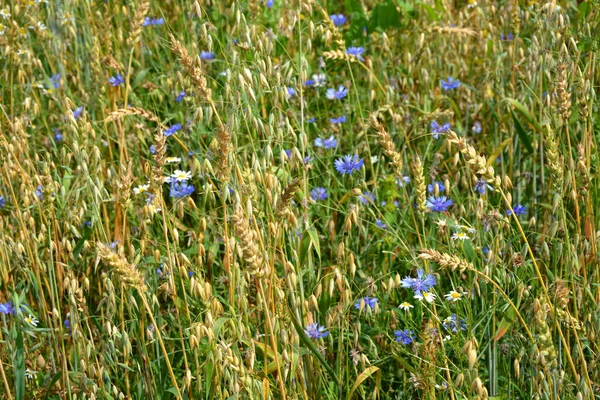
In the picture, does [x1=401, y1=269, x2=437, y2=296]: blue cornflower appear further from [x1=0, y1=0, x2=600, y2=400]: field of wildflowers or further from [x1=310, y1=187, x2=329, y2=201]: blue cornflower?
[x1=310, y1=187, x2=329, y2=201]: blue cornflower

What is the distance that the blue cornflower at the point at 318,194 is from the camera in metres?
2.52

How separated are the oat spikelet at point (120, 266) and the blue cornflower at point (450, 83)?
189 centimetres

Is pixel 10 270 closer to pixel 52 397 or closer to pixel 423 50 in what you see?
pixel 52 397

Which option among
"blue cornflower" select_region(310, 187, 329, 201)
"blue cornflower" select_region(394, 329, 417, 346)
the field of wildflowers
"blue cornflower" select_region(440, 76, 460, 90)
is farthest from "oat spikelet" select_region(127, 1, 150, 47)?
"blue cornflower" select_region(440, 76, 460, 90)

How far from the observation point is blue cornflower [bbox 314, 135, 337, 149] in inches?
108

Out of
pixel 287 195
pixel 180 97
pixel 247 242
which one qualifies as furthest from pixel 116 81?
pixel 247 242

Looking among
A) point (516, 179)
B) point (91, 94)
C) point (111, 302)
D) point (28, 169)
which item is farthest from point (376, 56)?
point (111, 302)

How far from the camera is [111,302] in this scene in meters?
1.87

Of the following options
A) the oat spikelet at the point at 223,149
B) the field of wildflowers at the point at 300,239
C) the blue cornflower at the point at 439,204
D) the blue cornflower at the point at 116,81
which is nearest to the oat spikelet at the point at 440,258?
the field of wildflowers at the point at 300,239

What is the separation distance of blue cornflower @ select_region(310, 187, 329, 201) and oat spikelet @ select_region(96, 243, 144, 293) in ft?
3.58

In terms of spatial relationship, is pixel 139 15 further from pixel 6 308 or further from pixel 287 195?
pixel 287 195

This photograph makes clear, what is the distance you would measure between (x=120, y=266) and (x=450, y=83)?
1992 millimetres

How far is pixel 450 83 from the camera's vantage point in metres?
3.12

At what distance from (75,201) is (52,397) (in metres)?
0.51
